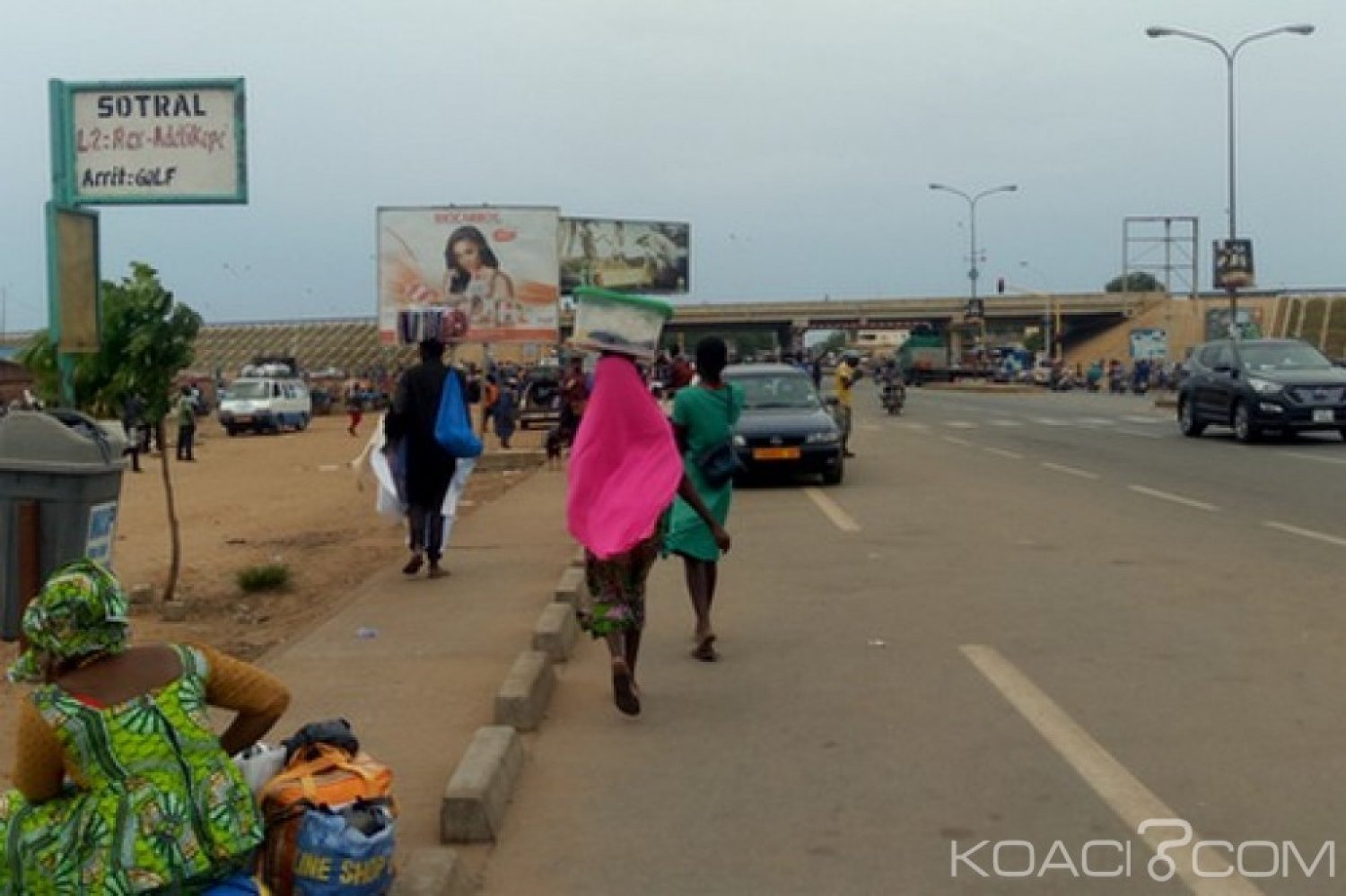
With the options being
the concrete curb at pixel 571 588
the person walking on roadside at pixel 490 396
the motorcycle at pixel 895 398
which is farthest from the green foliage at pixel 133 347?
the motorcycle at pixel 895 398

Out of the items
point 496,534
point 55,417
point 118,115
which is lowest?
point 496,534

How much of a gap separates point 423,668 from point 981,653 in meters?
3.03

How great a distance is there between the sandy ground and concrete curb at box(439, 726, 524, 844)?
78.6 inches

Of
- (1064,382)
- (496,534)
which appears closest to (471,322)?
(496,534)

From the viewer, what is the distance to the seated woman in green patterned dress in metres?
3.36

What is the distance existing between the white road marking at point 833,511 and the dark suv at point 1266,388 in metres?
8.93

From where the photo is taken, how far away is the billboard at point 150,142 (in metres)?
7.88

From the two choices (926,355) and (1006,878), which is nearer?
(1006,878)

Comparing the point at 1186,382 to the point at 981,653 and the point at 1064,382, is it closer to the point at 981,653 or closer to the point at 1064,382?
the point at 981,653

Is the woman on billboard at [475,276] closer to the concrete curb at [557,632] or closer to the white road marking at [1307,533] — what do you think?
the white road marking at [1307,533]

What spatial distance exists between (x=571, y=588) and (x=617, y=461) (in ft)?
9.22

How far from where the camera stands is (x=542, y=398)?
140ft

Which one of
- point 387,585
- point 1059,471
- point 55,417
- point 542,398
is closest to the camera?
point 55,417

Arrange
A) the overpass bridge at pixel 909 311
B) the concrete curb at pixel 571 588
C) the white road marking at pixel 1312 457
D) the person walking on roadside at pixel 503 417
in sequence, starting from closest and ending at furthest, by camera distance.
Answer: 1. the concrete curb at pixel 571 588
2. the white road marking at pixel 1312 457
3. the person walking on roadside at pixel 503 417
4. the overpass bridge at pixel 909 311
